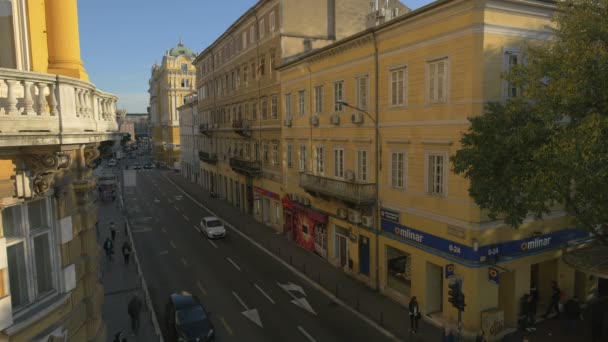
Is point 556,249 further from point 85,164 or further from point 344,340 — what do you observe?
point 85,164

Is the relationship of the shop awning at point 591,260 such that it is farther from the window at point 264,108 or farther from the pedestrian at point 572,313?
the window at point 264,108

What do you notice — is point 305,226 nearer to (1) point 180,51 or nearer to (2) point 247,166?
(2) point 247,166

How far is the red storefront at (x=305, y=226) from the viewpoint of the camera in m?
26.6

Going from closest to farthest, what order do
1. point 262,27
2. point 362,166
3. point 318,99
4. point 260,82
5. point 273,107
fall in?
point 362,166, point 318,99, point 273,107, point 262,27, point 260,82

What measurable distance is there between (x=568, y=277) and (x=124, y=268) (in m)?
24.3

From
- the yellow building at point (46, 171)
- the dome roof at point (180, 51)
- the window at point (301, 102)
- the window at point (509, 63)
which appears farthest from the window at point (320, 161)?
the dome roof at point (180, 51)

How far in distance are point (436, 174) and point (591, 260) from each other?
6516 millimetres

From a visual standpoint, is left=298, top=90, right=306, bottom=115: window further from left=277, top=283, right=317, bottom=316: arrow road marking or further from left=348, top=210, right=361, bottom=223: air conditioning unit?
left=277, top=283, right=317, bottom=316: arrow road marking

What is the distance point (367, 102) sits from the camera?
21234 millimetres

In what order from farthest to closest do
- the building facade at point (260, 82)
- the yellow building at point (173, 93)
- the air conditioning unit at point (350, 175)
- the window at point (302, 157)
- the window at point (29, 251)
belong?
the yellow building at point (173, 93) < the building facade at point (260, 82) < the window at point (302, 157) < the air conditioning unit at point (350, 175) < the window at point (29, 251)

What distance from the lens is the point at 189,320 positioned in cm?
1584

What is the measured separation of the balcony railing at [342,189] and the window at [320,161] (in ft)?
3.48

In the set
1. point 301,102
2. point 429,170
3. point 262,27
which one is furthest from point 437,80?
point 262,27

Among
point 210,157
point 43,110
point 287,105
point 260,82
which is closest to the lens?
point 43,110
